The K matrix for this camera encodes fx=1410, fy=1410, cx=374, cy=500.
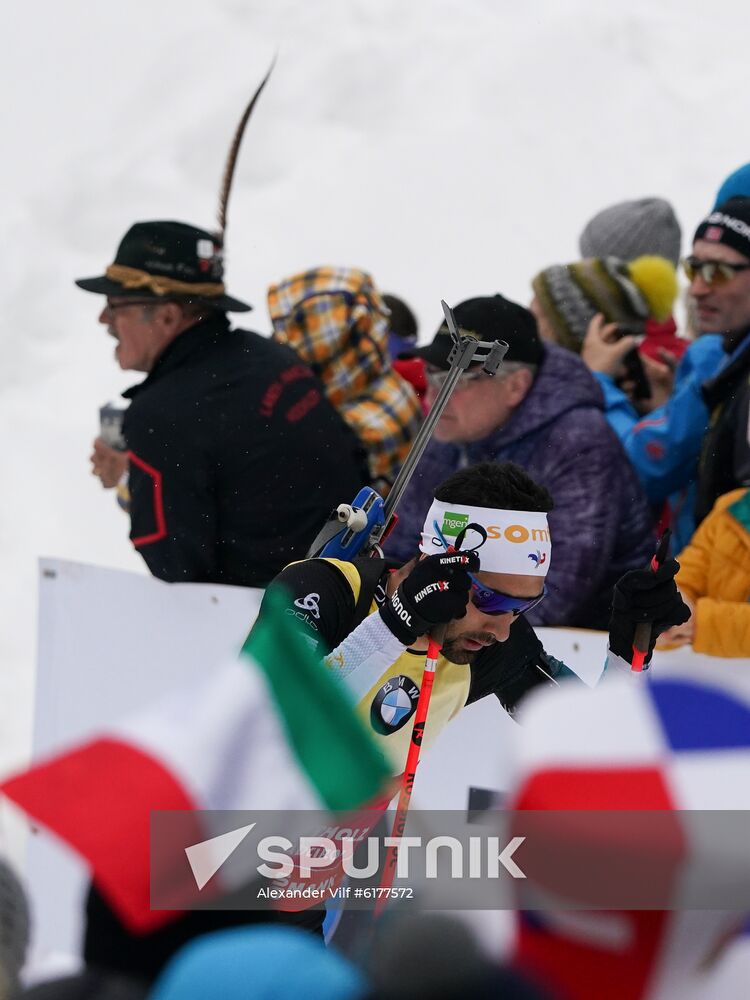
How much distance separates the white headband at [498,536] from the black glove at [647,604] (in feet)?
0.57

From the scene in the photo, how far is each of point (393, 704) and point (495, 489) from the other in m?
0.47

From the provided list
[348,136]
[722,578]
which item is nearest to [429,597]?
[722,578]

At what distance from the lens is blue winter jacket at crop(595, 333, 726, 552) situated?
147 inches

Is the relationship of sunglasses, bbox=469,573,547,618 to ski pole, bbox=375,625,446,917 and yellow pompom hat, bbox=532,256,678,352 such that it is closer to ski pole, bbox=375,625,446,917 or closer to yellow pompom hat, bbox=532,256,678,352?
ski pole, bbox=375,625,446,917

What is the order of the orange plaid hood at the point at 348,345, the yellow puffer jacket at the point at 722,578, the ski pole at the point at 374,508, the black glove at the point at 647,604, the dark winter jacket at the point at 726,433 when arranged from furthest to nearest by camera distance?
1. the orange plaid hood at the point at 348,345
2. the dark winter jacket at the point at 726,433
3. the yellow puffer jacket at the point at 722,578
4. the ski pole at the point at 374,508
5. the black glove at the point at 647,604

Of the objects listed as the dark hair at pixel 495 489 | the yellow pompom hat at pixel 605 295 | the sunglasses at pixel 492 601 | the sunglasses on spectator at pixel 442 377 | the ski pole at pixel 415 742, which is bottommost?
the ski pole at pixel 415 742

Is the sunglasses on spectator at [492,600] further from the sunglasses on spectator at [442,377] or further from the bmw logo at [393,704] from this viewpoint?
the sunglasses on spectator at [442,377]

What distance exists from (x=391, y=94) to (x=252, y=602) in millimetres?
4562

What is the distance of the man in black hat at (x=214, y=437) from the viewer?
362cm

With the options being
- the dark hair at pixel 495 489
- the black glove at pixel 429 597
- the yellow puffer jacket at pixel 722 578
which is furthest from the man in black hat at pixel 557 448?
the black glove at pixel 429 597

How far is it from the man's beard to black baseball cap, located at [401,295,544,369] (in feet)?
3.01

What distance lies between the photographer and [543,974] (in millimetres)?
962

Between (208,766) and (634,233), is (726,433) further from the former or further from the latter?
(208,766)

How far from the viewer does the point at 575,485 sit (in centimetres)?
348
